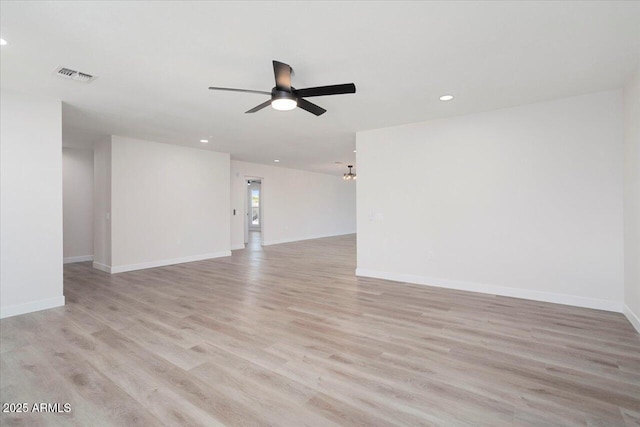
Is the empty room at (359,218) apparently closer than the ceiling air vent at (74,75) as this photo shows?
Yes

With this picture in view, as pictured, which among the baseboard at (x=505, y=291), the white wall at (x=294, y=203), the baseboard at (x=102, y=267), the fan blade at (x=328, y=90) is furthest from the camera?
the white wall at (x=294, y=203)

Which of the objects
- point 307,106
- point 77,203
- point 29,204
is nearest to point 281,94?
point 307,106

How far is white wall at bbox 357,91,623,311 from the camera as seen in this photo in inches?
142

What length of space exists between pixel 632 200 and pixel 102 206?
827 centimetres

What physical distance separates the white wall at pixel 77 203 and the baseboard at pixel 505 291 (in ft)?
21.6

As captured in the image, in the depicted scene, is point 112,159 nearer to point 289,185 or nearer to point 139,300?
point 139,300

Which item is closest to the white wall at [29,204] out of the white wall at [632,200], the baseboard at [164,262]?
the baseboard at [164,262]

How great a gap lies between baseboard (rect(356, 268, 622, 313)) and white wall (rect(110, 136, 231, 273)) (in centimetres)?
412

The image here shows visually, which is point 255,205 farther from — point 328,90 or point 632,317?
point 632,317

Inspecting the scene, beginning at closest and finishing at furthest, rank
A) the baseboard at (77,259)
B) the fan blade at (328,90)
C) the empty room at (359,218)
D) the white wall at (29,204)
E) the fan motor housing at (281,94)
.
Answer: the empty room at (359,218) < the fan blade at (328,90) < the fan motor housing at (281,94) < the white wall at (29,204) < the baseboard at (77,259)

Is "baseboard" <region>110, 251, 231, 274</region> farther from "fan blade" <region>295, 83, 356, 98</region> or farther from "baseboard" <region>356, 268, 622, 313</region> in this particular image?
"fan blade" <region>295, 83, 356, 98</region>

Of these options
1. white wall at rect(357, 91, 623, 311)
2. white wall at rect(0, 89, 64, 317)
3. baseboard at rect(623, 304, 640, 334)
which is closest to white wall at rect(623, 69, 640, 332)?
baseboard at rect(623, 304, 640, 334)

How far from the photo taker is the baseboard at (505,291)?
3603 mm

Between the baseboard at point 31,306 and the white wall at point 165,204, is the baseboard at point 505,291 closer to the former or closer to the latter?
the white wall at point 165,204
